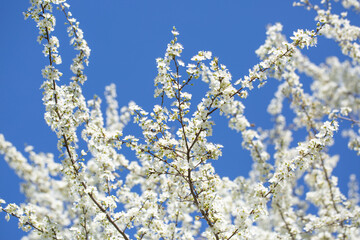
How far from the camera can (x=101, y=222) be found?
5273 millimetres

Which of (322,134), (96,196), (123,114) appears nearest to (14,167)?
(123,114)

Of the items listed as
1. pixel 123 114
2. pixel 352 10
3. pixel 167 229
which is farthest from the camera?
pixel 123 114

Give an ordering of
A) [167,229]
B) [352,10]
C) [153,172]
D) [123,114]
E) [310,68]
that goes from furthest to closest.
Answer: [123,114], [310,68], [352,10], [167,229], [153,172]

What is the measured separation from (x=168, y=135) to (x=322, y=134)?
111 inches

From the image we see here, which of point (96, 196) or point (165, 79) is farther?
point (96, 196)

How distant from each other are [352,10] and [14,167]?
11980mm

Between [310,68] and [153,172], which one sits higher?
[310,68]

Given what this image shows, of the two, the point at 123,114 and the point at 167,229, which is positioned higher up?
the point at 123,114

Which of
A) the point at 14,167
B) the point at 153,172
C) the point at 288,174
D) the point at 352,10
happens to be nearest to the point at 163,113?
the point at 153,172

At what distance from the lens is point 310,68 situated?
9367mm

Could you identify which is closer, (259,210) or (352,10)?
(259,210)

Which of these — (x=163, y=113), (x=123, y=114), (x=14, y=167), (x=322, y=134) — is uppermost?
(x=123, y=114)

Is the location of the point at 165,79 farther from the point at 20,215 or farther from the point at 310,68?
the point at 310,68

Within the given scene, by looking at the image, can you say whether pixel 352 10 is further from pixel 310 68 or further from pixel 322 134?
pixel 322 134
